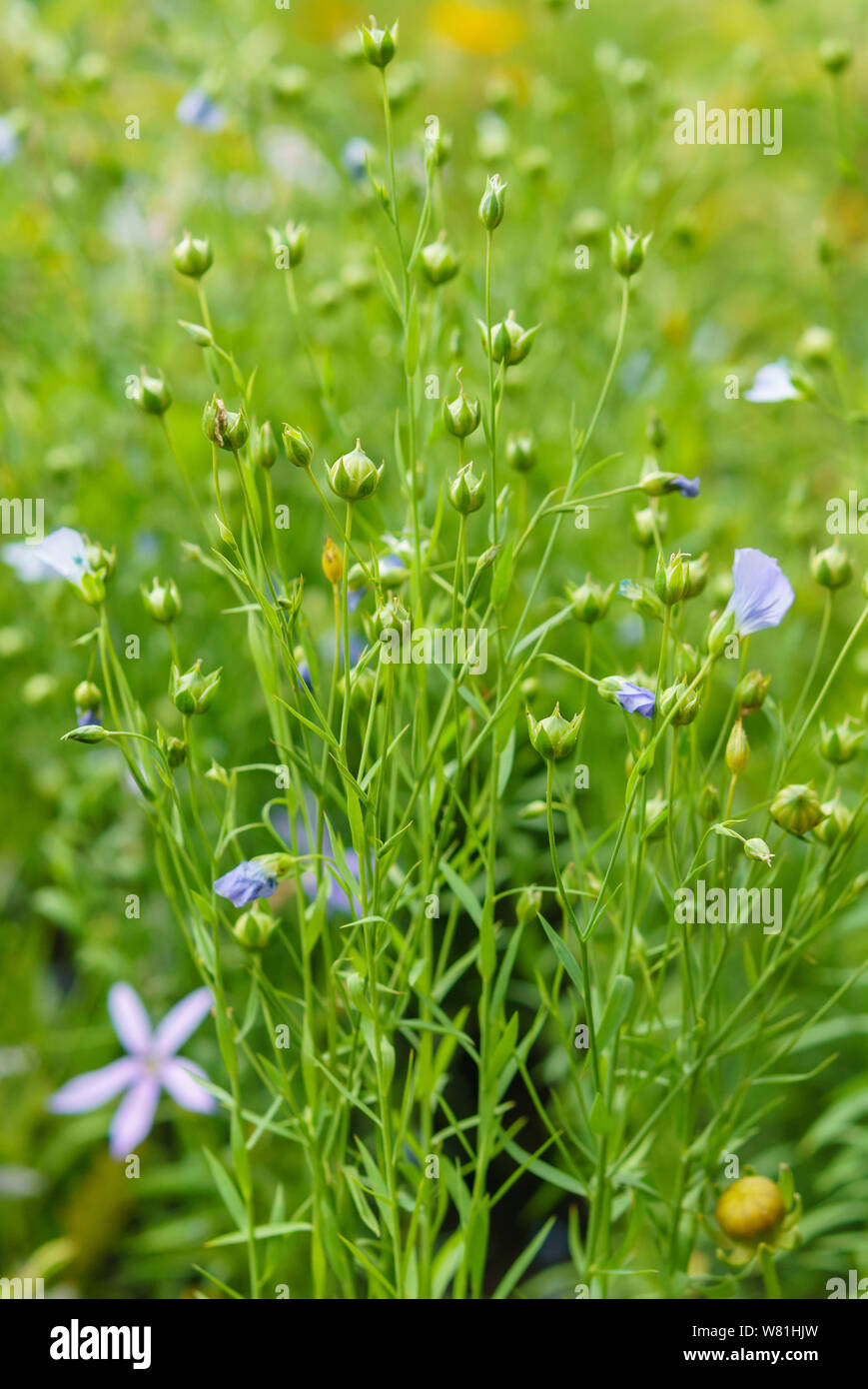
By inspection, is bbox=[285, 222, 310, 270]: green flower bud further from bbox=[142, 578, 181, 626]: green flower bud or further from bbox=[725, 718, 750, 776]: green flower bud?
bbox=[725, 718, 750, 776]: green flower bud

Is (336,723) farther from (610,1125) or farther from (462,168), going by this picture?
(462,168)

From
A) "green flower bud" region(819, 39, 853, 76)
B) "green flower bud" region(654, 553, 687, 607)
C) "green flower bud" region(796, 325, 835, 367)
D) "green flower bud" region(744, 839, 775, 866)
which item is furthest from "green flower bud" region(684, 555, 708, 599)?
"green flower bud" region(819, 39, 853, 76)

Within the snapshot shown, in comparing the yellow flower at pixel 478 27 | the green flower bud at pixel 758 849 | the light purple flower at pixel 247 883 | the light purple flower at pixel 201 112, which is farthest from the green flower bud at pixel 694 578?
the yellow flower at pixel 478 27

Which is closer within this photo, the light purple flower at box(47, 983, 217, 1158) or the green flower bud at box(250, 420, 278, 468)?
the green flower bud at box(250, 420, 278, 468)

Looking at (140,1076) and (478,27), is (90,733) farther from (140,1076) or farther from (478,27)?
(478,27)

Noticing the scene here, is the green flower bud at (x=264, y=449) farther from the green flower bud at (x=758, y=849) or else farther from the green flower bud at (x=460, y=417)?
the green flower bud at (x=758, y=849)
